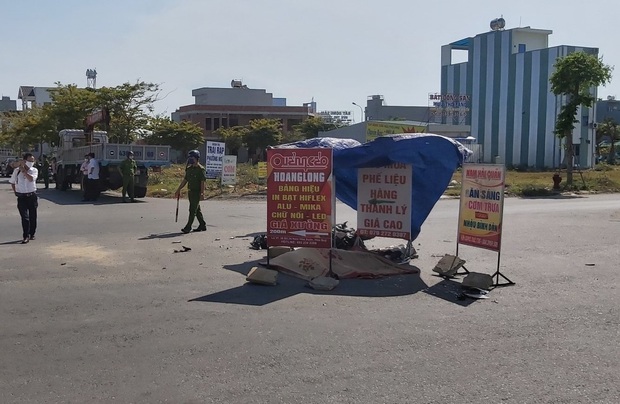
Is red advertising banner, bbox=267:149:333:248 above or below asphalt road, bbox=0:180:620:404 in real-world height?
above

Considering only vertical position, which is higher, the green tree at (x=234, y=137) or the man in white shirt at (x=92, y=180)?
the green tree at (x=234, y=137)

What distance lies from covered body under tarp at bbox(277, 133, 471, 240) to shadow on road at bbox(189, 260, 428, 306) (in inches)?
72.3

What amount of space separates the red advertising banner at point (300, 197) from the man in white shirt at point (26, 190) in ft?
19.2

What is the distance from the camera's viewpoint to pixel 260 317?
24.3 feet

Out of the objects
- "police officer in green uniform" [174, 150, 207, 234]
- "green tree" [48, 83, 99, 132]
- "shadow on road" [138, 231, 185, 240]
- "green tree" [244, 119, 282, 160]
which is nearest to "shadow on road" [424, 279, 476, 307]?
"shadow on road" [138, 231, 185, 240]

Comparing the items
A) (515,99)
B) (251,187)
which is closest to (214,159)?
(251,187)

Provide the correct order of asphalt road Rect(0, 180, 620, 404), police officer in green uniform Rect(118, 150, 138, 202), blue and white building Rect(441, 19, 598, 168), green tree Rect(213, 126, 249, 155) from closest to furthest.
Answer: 1. asphalt road Rect(0, 180, 620, 404)
2. police officer in green uniform Rect(118, 150, 138, 202)
3. blue and white building Rect(441, 19, 598, 168)
4. green tree Rect(213, 126, 249, 155)

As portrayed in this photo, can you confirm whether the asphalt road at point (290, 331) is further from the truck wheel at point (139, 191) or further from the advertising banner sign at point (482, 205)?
the truck wheel at point (139, 191)

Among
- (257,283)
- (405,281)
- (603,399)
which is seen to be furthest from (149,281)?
(603,399)

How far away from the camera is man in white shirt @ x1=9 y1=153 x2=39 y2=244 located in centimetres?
1305

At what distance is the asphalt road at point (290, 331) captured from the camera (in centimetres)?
520

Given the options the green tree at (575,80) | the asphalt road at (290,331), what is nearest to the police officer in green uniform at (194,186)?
the asphalt road at (290,331)

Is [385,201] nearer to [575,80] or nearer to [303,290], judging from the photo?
[303,290]

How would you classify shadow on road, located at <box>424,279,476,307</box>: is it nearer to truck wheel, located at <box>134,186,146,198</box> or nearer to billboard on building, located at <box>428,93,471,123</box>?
truck wheel, located at <box>134,186,146,198</box>
